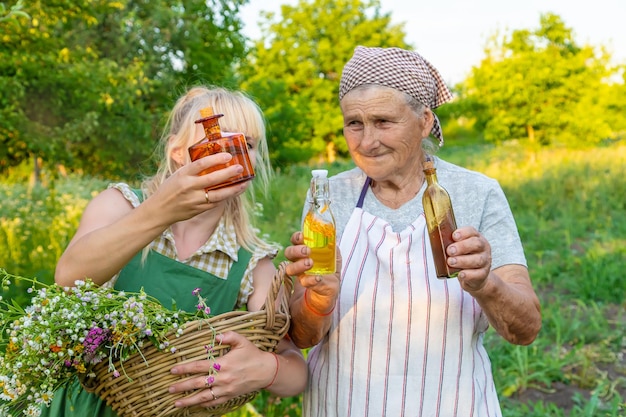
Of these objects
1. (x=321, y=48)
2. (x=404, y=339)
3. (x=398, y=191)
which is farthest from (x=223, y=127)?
(x=321, y=48)

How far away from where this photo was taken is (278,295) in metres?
2.11

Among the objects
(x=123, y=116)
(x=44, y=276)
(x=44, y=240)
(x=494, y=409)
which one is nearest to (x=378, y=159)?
(x=494, y=409)

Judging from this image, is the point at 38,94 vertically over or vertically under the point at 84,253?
under

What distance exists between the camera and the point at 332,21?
4216 centimetres

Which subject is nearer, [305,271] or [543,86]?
[305,271]

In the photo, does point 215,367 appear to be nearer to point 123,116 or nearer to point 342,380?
point 342,380

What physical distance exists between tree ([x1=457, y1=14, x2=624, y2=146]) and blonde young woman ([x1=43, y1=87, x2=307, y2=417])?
2891cm

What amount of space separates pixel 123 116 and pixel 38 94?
202 centimetres

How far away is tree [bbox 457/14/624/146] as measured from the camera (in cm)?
2964

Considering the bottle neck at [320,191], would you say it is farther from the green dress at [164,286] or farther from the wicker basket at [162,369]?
the green dress at [164,286]

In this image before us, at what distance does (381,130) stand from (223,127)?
1.73 feet

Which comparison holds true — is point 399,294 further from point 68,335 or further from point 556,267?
point 556,267

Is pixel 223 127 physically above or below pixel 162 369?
above

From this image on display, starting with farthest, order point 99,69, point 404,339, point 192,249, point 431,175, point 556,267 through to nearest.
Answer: point 99,69 → point 556,267 → point 192,249 → point 404,339 → point 431,175
